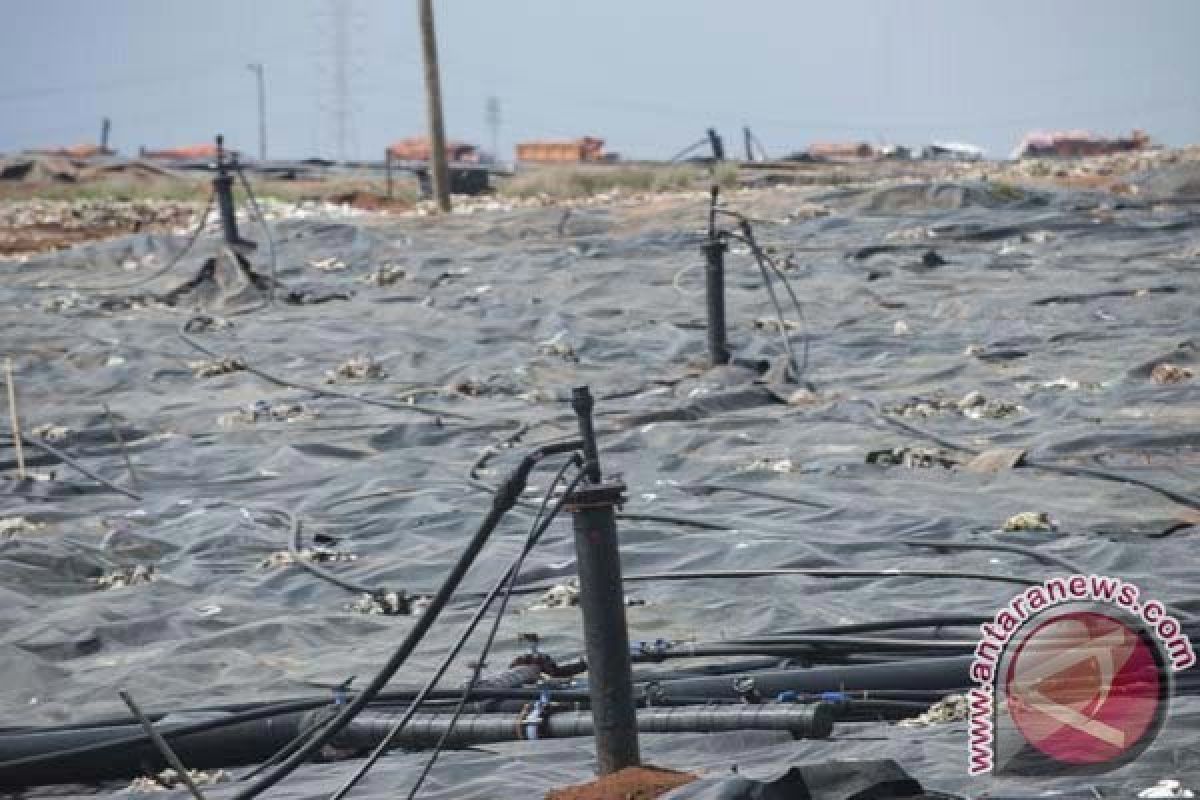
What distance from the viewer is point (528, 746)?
17.3ft

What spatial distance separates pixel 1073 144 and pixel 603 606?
57085mm

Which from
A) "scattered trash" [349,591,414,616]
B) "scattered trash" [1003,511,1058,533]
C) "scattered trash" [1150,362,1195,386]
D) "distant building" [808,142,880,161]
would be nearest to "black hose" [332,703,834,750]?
"scattered trash" [349,591,414,616]

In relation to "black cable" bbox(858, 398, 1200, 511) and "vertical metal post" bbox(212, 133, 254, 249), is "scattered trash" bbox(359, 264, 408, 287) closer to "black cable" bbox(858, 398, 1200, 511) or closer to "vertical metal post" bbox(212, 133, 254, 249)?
"vertical metal post" bbox(212, 133, 254, 249)

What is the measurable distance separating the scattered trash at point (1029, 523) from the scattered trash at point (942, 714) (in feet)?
9.60

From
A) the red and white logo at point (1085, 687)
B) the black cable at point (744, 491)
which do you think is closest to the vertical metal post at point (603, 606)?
the red and white logo at point (1085, 687)

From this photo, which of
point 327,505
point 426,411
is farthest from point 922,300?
point 327,505

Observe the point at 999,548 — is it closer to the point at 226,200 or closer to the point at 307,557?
the point at 307,557

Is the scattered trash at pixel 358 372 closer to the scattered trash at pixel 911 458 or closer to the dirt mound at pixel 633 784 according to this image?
the scattered trash at pixel 911 458

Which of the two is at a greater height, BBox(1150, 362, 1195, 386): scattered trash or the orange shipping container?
the orange shipping container

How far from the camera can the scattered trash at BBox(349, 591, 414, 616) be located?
25.1 ft

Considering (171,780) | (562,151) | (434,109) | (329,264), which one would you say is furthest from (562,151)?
(171,780)

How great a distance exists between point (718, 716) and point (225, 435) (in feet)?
26.0

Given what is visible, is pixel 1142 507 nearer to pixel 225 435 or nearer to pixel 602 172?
pixel 225 435

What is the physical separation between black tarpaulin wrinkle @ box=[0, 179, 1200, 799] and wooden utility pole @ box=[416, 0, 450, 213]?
5.01 metres
